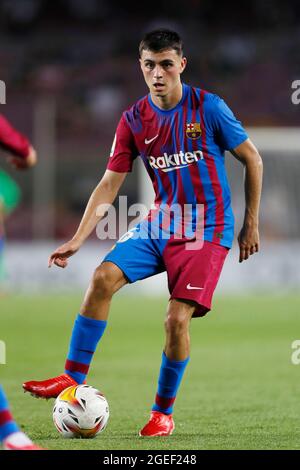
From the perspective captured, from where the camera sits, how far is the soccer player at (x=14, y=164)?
4.04 metres

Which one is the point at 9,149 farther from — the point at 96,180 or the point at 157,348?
the point at 96,180

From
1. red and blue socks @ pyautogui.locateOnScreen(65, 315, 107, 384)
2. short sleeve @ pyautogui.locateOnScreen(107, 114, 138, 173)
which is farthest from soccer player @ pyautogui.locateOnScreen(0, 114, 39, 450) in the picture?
short sleeve @ pyautogui.locateOnScreen(107, 114, 138, 173)

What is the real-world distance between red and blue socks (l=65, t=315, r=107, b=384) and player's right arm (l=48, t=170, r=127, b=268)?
34 cm

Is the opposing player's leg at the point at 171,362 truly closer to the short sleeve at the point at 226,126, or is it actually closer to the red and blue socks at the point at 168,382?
the red and blue socks at the point at 168,382

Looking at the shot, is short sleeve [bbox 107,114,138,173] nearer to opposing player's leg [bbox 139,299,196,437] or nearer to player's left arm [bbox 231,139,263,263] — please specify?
player's left arm [bbox 231,139,263,263]

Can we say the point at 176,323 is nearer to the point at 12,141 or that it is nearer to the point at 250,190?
the point at 250,190

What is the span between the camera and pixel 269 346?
1094cm

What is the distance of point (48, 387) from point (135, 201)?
15721mm

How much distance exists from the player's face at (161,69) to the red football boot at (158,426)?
5.83 ft

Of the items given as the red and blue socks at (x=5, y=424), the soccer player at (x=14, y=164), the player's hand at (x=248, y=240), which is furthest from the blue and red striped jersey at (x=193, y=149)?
the red and blue socks at (x=5, y=424)

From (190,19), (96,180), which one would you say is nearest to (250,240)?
(96,180)

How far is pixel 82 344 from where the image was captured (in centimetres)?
546

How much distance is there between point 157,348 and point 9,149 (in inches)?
257
